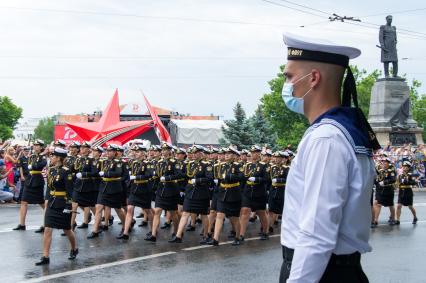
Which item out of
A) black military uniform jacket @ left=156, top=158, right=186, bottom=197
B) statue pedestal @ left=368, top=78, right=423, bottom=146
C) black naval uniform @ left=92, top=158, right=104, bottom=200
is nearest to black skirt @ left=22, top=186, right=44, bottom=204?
black naval uniform @ left=92, top=158, right=104, bottom=200

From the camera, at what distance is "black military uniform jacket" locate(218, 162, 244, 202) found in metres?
13.3

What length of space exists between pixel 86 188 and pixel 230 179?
3.53m

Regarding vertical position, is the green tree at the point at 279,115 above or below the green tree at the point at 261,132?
above

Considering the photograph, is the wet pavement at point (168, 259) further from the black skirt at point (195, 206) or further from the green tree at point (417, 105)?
the green tree at point (417, 105)

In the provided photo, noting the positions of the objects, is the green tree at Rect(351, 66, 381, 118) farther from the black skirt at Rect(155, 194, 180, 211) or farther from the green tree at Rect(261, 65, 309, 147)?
the black skirt at Rect(155, 194, 180, 211)

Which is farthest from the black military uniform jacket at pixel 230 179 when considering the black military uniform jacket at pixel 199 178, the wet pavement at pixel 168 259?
the wet pavement at pixel 168 259

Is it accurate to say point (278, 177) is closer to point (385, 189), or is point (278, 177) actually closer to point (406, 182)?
point (385, 189)

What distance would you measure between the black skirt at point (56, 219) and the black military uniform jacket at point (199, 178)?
12.0 ft

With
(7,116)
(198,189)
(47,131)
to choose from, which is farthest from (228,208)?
(47,131)

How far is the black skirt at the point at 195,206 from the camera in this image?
13.4 metres

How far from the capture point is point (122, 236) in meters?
13.2

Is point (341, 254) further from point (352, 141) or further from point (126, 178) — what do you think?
point (126, 178)

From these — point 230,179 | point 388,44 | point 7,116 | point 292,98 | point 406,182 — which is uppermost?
point 388,44

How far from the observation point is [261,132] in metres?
34.4
